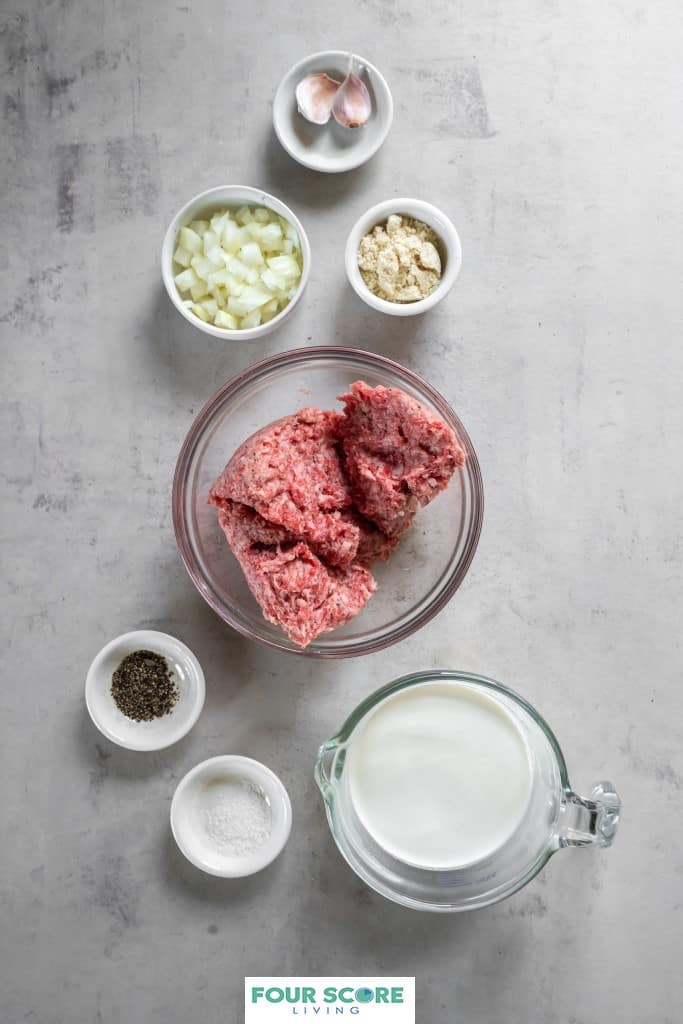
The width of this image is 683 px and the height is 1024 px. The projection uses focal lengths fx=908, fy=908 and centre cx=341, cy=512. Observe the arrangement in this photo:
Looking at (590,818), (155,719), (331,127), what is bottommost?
(590,818)

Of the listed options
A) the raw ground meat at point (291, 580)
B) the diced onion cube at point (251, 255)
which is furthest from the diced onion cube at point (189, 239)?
the raw ground meat at point (291, 580)

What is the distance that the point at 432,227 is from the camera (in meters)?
2.61

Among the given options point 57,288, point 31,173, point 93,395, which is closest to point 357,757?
point 93,395

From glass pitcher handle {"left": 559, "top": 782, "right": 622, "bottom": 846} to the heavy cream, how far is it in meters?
0.12

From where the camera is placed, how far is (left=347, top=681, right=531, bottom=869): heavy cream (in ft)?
7.92

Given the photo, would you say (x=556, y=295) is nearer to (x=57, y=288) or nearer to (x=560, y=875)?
(x=57, y=288)

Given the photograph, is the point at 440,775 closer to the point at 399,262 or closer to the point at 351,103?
the point at 399,262

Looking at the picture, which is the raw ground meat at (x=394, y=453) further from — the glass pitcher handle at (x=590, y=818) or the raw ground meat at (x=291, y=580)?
the glass pitcher handle at (x=590, y=818)

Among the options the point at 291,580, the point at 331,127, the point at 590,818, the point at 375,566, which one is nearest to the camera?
the point at 291,580

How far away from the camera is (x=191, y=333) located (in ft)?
9.04

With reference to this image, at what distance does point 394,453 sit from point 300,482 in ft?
0.80

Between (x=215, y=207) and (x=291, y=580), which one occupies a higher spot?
(x=215, y=207)

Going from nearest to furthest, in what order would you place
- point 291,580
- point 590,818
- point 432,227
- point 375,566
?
point 291,580
point 590,818
point 375,566
point 432,227

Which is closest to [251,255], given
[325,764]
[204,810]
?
[325,764]
